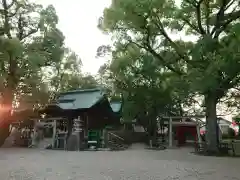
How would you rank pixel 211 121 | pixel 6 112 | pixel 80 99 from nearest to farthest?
pixel 211 121 → pixel 6 112 → pixel 80 99

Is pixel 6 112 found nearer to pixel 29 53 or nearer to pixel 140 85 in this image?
pixel 29 53

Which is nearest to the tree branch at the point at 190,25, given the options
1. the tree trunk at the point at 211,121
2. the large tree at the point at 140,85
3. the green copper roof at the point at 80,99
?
the large tree at the point at 140,85

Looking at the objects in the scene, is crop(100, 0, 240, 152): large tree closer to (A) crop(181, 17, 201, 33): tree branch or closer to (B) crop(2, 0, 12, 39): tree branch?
(A) crop(181, 17, 201, 33): tree branch

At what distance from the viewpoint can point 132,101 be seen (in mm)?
20641

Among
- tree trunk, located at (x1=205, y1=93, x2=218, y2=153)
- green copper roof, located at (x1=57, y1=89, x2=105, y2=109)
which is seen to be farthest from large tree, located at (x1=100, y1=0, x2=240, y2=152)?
green copper roof, located at (x1=57, y1=89, x2=105, y2=109)

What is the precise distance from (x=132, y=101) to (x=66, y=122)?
5353 mm

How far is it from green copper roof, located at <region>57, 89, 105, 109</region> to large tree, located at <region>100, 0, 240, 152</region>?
4.67 metres

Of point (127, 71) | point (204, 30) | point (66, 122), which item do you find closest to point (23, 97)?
point (66, 122)

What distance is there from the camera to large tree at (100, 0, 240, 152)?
11.6 metres

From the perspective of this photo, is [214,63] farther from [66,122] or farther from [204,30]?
[66,122]

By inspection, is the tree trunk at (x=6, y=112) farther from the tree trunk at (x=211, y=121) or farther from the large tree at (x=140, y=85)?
the tree trunk at (x=211, y=121)

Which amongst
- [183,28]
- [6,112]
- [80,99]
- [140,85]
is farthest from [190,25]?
[6,112]

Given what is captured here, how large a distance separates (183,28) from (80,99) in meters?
8.95

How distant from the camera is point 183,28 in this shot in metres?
15.9
